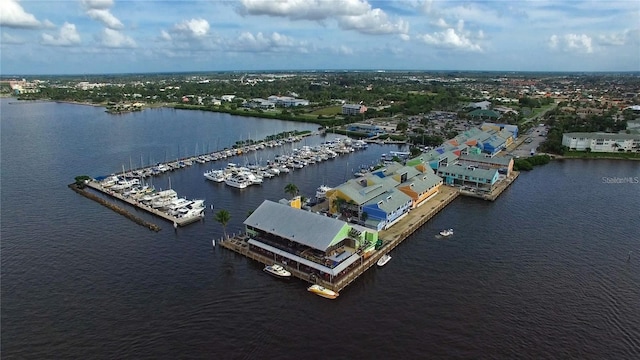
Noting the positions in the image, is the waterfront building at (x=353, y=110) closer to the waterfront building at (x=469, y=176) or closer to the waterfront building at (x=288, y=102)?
the waterfront building at (x=288, y=102)

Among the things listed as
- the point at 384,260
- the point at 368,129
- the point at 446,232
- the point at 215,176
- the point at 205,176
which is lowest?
the point at 384,260

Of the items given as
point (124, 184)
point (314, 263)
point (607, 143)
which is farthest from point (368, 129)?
point (314, 263)

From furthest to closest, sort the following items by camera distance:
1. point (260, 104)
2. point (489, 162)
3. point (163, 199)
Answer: point (260, 104), point (489, 162), point (163, 199)

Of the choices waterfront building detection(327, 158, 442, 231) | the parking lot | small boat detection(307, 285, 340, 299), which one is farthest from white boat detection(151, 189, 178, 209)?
the parking lot

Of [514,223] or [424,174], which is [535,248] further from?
[424,174]

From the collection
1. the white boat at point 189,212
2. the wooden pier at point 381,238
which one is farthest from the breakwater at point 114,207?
the wooden pier at point 381,238

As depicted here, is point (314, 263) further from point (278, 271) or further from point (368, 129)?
point (368, 129)
